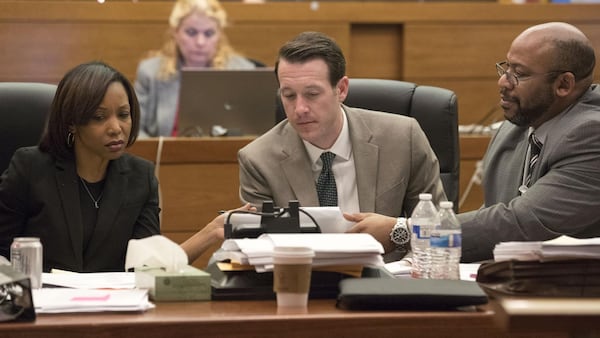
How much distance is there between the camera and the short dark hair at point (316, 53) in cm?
293

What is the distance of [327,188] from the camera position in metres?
2.94

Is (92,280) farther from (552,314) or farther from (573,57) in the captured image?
(573,57)

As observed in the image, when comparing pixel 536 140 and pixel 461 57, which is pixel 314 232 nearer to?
pixel 536 140

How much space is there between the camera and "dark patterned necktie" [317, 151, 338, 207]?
2.93 metres

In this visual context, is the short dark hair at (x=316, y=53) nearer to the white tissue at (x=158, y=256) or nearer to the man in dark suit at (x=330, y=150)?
the man in dark suit at (x=330, y=150)

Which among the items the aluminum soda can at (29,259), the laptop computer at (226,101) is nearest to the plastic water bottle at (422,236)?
the aluminum soda can at (29,259)

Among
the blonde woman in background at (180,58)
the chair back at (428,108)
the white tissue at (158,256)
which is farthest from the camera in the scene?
the blonde woman in background at (180,58)

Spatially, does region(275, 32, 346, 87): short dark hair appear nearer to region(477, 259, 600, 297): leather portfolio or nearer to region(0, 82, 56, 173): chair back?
region(0, 82, 56, 173): chair back

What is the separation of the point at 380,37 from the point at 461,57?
0.52 meters

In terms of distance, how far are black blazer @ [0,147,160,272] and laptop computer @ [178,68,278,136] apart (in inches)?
56.2

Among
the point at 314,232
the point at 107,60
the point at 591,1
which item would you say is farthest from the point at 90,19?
the point at 314,232

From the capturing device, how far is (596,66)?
300cm

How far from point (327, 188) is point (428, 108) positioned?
51 cm

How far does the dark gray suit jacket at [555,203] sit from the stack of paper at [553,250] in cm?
81
